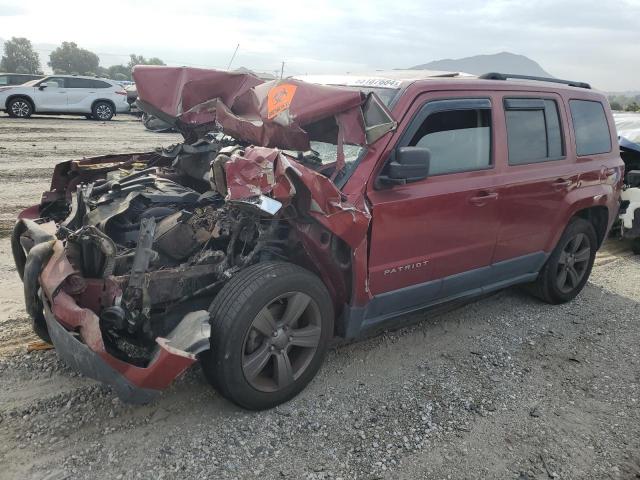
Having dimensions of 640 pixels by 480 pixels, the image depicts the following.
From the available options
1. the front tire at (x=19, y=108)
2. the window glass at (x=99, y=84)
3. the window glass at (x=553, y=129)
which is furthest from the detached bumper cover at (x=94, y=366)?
the window glass at (x=99, y=84)

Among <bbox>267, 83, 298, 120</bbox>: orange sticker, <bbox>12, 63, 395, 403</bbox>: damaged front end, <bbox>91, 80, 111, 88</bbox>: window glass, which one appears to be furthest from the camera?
<bbox>91, 80, 111, 88</bbox>: window glass

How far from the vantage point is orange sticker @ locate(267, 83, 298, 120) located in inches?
137

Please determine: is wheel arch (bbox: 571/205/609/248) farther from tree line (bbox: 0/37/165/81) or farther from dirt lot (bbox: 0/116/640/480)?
tree line (bbox: 0/37/165/81)

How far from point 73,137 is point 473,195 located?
43.4 ft

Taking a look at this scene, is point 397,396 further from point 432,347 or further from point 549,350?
point 549,350

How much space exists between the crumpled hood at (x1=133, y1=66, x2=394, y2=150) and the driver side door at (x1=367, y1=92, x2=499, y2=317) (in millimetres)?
412

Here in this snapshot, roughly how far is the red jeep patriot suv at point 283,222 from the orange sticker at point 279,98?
0.02 metres

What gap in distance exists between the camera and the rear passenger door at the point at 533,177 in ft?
13.5

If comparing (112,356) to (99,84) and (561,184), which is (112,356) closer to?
(561,184)

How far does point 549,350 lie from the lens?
4312 millimetres

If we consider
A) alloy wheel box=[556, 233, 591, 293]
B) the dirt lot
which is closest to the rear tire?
alloy wheel box=[556, 233, 591, 293]

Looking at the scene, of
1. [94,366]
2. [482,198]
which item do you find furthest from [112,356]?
[482,198]

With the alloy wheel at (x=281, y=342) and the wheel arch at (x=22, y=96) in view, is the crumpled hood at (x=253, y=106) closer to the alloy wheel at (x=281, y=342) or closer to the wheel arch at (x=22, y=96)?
the alloy wheel at (x=281, y=342)

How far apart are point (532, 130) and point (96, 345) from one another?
11.8 ft
